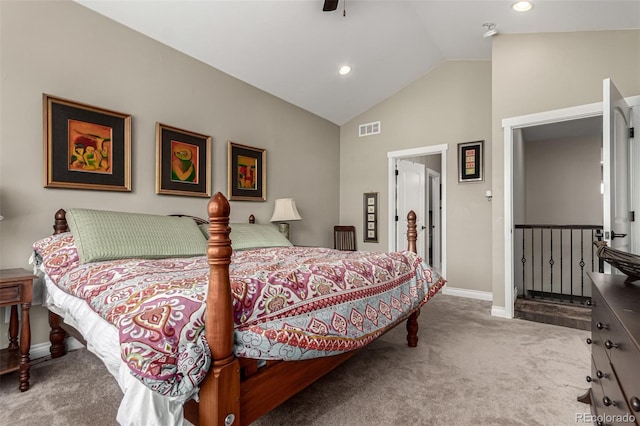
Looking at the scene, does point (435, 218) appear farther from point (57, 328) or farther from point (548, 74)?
point (57, 328)

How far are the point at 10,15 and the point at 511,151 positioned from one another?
4498 millimetres

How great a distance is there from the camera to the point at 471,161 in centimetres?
439

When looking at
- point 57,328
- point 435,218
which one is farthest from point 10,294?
point 435,218

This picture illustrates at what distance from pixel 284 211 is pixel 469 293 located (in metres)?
2.78

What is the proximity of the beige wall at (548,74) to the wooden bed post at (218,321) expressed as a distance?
3.38 m

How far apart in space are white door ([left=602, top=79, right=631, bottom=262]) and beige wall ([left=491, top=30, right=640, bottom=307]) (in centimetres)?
44

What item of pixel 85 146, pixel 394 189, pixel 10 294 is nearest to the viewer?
pixel 10 294

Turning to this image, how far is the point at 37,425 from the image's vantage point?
159 centimetres

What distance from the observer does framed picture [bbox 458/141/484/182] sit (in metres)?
4.31

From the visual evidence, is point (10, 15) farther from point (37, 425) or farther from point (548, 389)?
point (548, 389)

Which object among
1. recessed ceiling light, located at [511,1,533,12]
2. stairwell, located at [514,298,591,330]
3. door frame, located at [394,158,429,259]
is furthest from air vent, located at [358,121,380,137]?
stairwell, located at [514,298,591,330]

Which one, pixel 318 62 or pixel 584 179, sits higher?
pixel 318 62

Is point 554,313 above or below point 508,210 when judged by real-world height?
below

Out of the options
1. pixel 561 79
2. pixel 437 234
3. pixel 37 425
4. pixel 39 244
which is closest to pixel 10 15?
pixel 39 244
